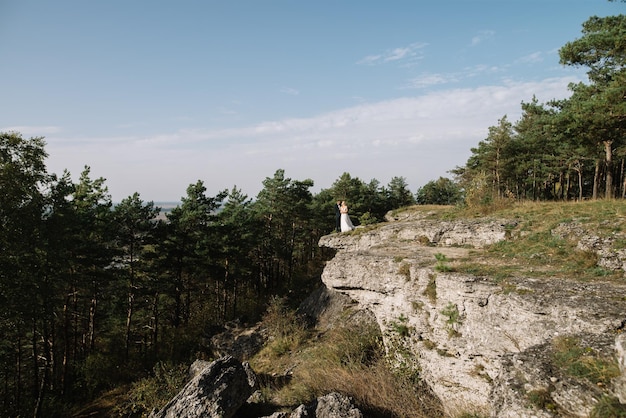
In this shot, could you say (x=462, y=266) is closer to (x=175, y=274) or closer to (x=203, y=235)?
(x=203, y=235)

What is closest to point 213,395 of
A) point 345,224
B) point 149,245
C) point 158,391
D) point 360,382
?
point 360,382

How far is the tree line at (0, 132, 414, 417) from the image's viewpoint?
569 inches

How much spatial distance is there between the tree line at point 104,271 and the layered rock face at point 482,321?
1388 cm

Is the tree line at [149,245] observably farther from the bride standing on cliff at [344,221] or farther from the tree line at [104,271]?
the bride standing on cliff at [344,221]

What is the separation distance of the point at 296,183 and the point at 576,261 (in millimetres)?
25381

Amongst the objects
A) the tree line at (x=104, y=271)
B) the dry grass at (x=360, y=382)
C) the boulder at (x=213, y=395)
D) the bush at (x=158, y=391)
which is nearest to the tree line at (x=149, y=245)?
the tree line at (x=104, y=271)

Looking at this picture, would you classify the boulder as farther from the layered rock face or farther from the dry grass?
the layered rock face

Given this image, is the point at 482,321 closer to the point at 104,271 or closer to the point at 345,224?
the point at 345,224

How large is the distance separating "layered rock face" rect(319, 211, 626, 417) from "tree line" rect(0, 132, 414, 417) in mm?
13878

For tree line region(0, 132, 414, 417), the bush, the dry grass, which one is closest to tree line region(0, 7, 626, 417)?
tree line region(0, 132, 414, 417)

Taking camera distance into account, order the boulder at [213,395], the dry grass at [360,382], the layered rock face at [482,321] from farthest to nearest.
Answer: the dry grass at [360,382], the boulder at [213,395], the layered rock face at [482,321]

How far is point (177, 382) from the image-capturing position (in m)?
13.4

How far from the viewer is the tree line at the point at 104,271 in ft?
47.4

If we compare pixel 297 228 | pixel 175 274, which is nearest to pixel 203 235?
pixel 175 274
